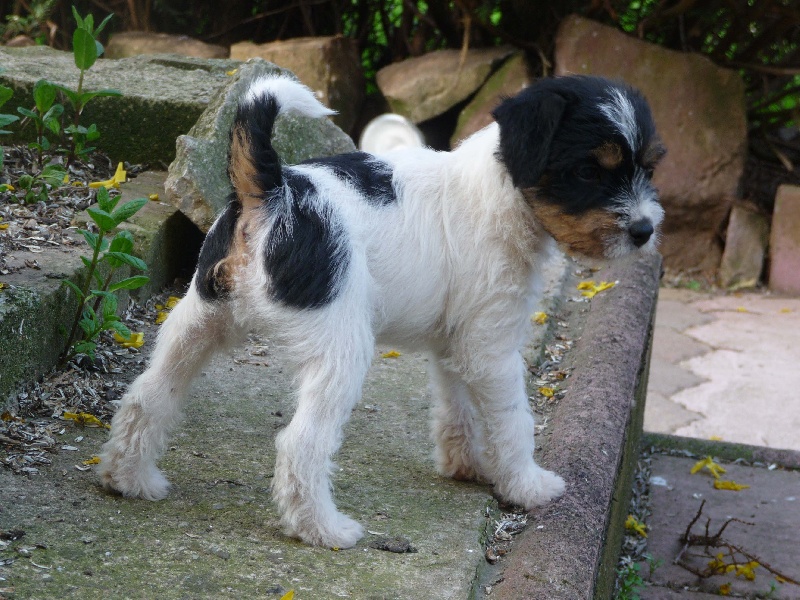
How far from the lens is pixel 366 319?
2.88 meters

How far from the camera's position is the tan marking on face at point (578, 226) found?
2.99 meters

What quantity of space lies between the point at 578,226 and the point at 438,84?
608 cm

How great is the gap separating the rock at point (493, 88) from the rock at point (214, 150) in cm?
375

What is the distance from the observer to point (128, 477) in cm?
297

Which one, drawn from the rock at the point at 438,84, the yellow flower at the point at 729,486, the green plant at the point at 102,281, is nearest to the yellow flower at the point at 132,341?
the green plant at the point at 102,281

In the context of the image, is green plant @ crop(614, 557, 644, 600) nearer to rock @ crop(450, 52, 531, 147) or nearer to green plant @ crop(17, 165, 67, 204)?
green plant @ crop(17, 165, 67, 204)

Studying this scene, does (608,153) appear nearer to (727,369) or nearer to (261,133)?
(261,133)

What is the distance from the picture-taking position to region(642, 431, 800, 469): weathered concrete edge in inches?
220

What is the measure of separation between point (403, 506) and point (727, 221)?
6.66 meters

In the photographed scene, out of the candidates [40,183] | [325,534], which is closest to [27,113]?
[40,183]

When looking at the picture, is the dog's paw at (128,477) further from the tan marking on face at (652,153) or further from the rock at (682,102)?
the rock at (682,102)

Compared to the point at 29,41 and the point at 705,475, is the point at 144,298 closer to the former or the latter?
the point at 705,475

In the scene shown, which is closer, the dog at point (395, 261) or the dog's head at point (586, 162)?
the dog at point (395, 261)

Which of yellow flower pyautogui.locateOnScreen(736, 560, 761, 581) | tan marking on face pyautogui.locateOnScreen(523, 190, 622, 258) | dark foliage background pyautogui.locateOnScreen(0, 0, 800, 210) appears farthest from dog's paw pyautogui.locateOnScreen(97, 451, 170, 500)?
dark foliage background pyautogui.locateOnScreen(0, 0, 800, 210)
